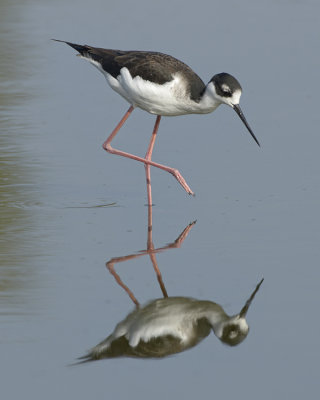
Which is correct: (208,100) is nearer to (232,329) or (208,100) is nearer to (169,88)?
(169,88)

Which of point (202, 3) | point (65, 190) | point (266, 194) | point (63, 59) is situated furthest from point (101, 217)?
point (202, 3)

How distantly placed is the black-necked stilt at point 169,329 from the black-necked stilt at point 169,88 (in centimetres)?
207

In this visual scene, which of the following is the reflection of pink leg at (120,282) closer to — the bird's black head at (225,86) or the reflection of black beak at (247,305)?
the reflection of black beak at (247,305)

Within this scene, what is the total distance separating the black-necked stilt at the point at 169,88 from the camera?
24.4 ft

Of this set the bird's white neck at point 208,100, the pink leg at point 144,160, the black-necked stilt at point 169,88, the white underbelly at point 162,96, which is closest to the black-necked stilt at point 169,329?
the pink leg at point 144,160

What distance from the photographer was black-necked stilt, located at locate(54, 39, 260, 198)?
7441 mm

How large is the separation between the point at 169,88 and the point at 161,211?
0.96 meters

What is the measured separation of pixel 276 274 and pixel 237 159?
246 centimetres

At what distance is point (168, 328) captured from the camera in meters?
5.28

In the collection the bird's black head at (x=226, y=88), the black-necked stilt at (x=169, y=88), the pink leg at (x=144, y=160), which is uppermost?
the bird's black head at (x=226, y=88)

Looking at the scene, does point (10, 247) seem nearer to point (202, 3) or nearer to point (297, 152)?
point (297, 152)

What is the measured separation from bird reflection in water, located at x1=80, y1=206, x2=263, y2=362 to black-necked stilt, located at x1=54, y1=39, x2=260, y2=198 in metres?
2.05

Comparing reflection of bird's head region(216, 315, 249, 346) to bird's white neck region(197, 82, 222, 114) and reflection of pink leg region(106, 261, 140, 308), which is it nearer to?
reflection of pink leg region(106, 261, 140, 308)

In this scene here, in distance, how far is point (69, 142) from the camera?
8.77 meters
